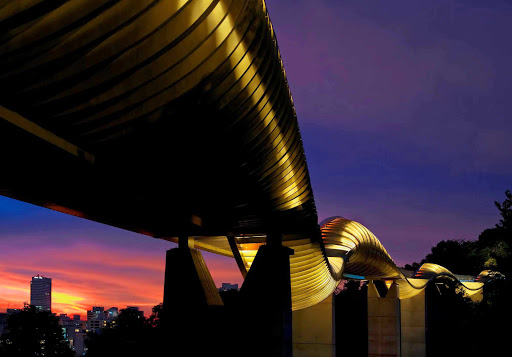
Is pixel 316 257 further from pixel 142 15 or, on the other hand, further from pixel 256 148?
pixel 142 15

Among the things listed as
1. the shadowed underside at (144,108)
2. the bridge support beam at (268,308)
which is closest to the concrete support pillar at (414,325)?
the bridge support beam at (268,308)

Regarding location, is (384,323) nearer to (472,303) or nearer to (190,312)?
(472,303)

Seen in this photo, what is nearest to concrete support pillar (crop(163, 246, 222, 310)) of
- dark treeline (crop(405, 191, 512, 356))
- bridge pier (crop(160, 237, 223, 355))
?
bridge pier (crop(160, 237, 223, 355))

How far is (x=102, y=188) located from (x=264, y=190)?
7.93 feet

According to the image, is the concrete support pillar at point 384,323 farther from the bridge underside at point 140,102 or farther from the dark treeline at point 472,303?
the bridge underside at point 140,102

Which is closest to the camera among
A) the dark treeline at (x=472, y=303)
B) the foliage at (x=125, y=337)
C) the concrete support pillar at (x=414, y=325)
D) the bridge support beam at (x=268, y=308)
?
the bridge support beam at (x=268, y=308)

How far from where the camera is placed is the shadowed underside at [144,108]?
148 inches

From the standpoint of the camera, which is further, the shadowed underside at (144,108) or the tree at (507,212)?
the tree at (507,212)

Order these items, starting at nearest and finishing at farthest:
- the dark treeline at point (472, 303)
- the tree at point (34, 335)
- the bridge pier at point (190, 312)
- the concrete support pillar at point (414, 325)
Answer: the bridge pier at point (190, 312) → the dark treeline at point (472, 303) → the concrete support pillar at point (414, 325) → the tree at point (34, 335)

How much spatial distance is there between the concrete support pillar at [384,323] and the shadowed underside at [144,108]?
27.2 meters

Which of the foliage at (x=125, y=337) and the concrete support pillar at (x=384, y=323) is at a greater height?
the concrete support pillar at (x=384, y=323)

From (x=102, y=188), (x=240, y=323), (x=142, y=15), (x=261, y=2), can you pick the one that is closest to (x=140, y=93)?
(x=142, y=15)

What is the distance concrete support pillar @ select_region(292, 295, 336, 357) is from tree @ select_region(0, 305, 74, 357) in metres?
23.8

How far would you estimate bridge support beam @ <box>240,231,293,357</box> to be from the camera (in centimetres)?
1156
